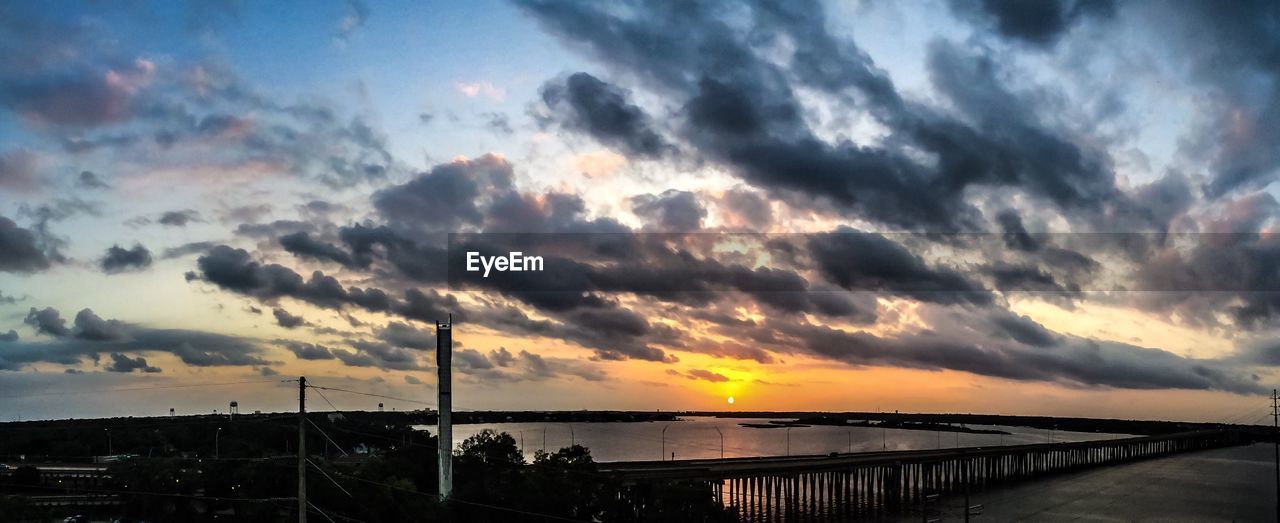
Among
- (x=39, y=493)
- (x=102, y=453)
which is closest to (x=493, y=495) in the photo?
(x=39, y=493)

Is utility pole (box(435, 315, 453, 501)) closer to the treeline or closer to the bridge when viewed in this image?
the treeline

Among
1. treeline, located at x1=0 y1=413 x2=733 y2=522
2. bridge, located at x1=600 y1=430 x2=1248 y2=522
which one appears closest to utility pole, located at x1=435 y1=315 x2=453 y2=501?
Answer: treeline, located at x1=0 y1=413 x2=733 y2=522

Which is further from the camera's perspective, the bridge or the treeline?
the bridge

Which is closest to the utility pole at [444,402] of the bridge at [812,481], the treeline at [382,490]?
the treeline at [382,490]

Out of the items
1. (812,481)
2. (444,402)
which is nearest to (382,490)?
(444,402)

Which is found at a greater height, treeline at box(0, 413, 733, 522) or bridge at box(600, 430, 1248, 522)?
treeline at box(0, 413, 733, 522)

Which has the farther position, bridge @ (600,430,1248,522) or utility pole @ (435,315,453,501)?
bridge @ (600,430,1248,522)

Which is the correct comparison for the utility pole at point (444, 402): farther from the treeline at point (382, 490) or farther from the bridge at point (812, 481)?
the bridge at point (812, 481)

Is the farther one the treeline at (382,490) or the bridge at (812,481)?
the bridge at (812,481)
